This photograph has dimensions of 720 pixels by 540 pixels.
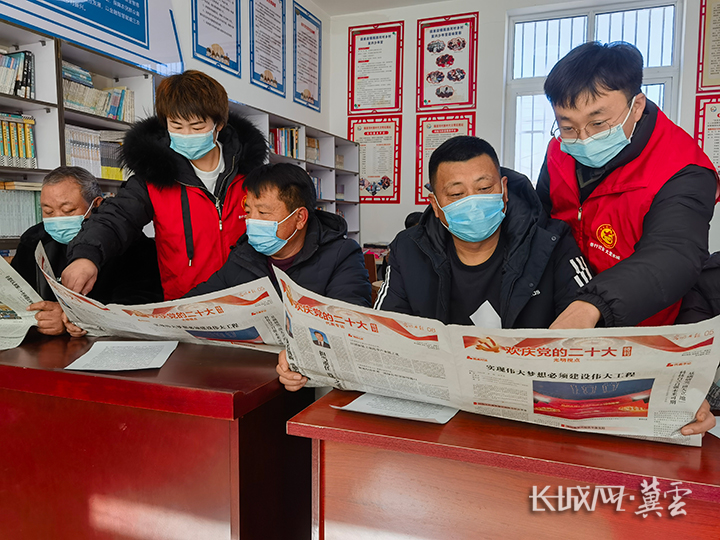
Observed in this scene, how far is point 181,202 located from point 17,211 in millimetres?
1590

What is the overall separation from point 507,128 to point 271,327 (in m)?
5.14

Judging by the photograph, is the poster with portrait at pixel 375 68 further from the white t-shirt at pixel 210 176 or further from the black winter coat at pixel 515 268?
the black winter coat at pixel 515 268

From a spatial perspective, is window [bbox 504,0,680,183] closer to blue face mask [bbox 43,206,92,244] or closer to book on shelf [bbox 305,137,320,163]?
book on shelf [bbox 305,137,320,163]

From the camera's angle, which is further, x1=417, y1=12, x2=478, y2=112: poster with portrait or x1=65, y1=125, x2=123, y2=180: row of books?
x1=417, y1=12, x2=478, y2=112: poster with portrait

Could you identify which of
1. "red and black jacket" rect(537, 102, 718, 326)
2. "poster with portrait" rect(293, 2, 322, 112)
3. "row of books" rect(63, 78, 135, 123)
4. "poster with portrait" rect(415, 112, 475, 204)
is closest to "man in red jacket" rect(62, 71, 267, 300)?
"red and black jacket" rect(537, 102, 718, 326)

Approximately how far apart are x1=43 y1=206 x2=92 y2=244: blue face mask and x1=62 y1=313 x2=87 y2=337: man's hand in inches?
15.8

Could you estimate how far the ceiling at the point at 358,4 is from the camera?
18.4 ft

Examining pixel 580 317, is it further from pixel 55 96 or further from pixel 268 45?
pixel 268 45

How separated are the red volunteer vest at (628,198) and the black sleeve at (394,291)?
424 mm

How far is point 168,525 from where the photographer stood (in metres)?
0.97

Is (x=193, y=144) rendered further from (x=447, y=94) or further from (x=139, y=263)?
(x=447, y=94)

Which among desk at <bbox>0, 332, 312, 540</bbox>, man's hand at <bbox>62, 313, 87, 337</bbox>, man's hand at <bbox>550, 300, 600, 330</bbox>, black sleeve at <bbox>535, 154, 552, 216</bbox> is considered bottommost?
desk at <bbox>0, 332, 312, 540</bbox>

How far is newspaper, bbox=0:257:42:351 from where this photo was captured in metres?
1.20

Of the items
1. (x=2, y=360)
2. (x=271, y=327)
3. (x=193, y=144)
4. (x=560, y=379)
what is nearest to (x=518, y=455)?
(x=560, y=379)
